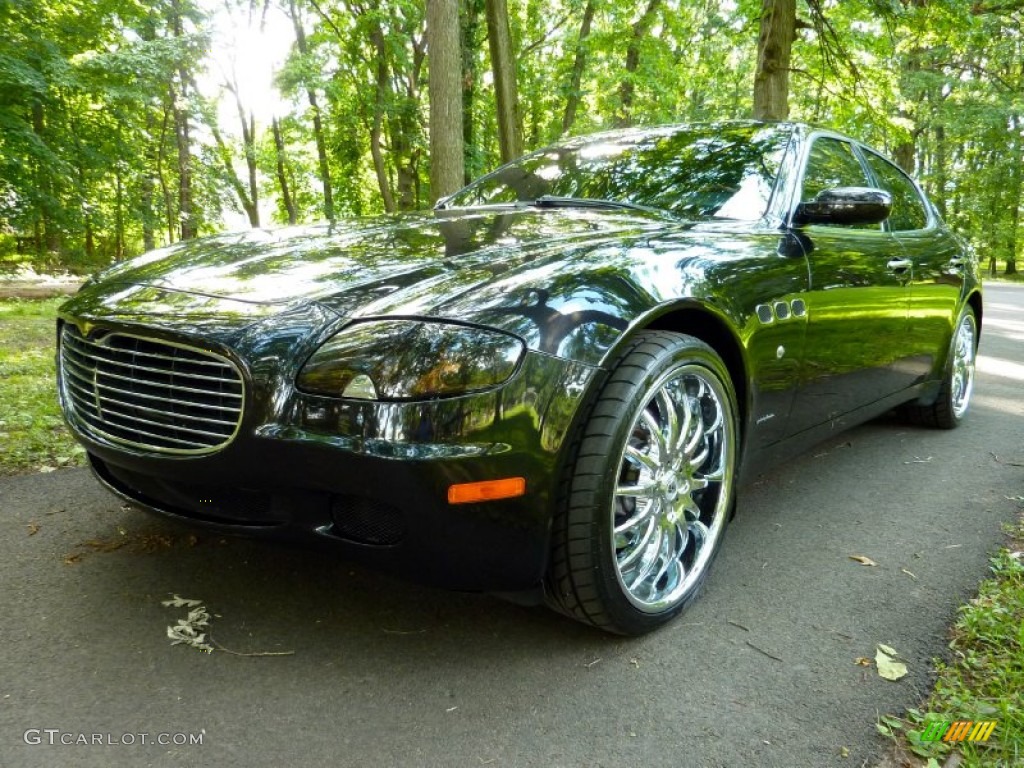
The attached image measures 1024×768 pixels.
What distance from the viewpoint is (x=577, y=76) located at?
666 inches

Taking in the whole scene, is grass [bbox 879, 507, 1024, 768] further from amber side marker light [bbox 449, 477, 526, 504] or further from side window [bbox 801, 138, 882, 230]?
side window [bbox 801, 138, 882, 230]

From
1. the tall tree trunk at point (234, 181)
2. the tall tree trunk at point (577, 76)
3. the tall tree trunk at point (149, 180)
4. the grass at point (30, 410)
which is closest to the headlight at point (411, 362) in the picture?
the grass at point (30, 410)

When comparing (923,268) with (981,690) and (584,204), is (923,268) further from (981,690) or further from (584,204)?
(981,690)

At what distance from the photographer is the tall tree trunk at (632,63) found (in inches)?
596

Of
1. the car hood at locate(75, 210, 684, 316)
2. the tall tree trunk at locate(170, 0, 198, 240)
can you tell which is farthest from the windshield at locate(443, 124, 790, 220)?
the tall tree trunk at locate(170, 0, 198, 240)

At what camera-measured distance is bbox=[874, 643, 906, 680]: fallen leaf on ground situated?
1.77 metres

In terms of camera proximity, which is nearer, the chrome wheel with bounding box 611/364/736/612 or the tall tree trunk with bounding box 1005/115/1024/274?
the chrome wheel with bounding box 611/364/736/612

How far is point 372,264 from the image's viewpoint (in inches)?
80.0

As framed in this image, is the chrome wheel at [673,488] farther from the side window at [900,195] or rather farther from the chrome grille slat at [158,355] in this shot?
the side window at [900,195]

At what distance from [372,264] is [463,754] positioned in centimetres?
127

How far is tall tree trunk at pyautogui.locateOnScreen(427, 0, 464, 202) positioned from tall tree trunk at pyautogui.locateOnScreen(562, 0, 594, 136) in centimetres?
986

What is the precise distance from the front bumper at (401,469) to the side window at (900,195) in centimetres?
262

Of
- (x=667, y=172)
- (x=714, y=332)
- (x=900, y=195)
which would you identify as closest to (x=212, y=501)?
(x=714, y=332)

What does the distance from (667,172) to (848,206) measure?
2.25 feet
